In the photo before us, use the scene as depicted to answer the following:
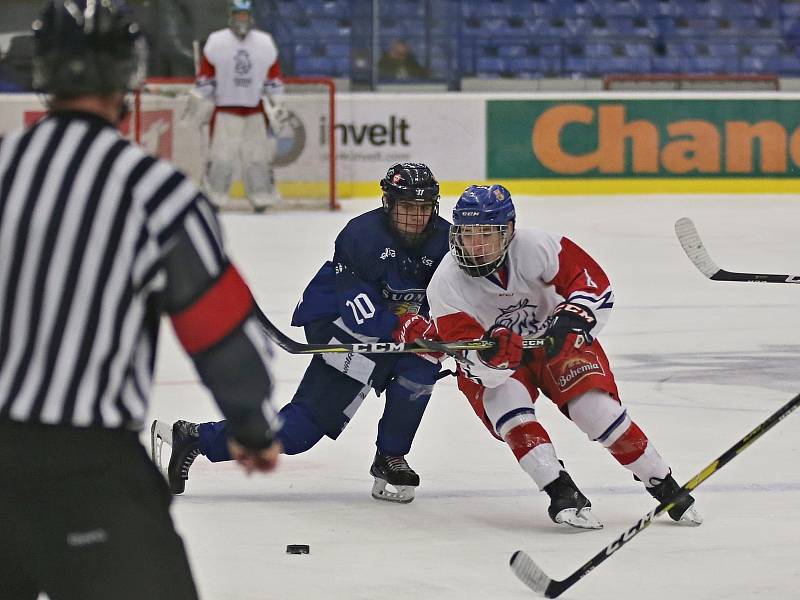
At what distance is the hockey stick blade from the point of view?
3623mm

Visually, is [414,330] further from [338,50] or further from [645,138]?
[338,50]

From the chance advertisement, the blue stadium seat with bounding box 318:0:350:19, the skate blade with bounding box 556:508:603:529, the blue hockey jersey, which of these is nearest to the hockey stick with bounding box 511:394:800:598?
the skate blade with bounding box 556:508:603:529

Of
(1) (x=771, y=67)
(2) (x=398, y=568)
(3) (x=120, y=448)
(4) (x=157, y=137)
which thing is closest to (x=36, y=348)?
(3) (x=120, y=448)

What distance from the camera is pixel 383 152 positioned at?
12.7m

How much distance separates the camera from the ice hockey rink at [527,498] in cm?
327

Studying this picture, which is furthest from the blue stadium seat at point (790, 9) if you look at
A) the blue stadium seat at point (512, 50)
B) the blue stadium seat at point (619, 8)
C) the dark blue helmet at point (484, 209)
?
the dark blue helmet at point (484, 209)

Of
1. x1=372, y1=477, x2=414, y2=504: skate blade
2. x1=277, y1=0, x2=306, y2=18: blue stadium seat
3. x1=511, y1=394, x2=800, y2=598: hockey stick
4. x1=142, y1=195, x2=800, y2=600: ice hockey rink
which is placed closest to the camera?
x1=511, y1=394, x2=800, y2=598: hockey stick

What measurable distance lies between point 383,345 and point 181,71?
9240 mm

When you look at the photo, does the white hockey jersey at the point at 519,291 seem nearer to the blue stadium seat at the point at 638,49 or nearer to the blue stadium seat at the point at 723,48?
the blue stadium seat at the point at 638,49

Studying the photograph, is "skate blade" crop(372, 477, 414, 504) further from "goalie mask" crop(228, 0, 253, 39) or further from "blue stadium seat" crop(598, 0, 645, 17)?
"blue stadium seat" crop(598, 0, 645, 17)

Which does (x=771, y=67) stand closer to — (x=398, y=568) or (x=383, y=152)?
(x=383, y=152)

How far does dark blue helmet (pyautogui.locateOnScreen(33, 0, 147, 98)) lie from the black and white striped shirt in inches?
2.8

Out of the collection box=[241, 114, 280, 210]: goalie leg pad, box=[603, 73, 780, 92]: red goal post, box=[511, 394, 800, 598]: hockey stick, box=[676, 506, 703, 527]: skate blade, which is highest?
box=[603, 73, 780, 92]: red goal post

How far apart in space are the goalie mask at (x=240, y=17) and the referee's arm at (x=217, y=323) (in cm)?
978
